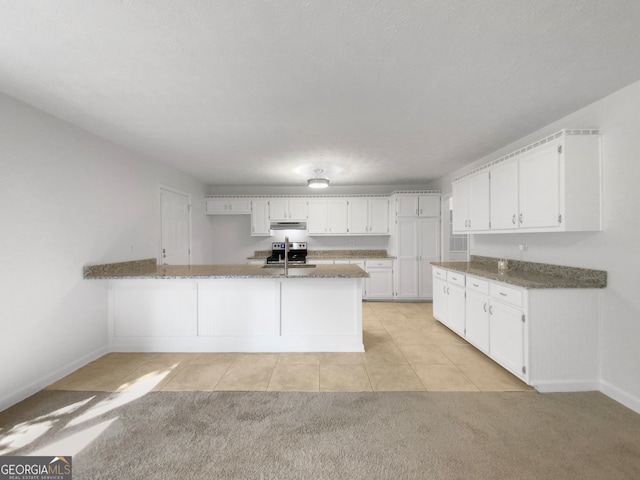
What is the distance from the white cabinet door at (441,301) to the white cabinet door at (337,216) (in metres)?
2.35

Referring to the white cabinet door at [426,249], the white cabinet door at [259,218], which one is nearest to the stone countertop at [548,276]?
the white cabinet door at [426,249]

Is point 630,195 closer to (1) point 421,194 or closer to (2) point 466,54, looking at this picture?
(2) point 466,54

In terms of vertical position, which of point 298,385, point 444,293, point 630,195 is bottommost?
point 298,385

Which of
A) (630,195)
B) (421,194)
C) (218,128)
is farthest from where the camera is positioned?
(421,194)

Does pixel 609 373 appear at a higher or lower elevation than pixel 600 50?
lower

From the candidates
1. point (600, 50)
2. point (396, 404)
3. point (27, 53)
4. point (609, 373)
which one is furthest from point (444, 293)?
point (27, 53)

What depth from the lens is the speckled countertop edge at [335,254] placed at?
6191 millimetres

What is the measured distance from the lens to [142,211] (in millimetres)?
3914

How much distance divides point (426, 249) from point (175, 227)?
488cm

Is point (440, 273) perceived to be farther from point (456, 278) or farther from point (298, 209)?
point (298, 209)

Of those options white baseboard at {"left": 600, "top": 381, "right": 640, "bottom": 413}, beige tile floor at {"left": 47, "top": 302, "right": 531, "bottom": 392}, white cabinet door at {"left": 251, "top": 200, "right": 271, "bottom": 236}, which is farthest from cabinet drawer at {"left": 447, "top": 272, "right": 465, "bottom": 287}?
white cabinet door at {"left": 251, "top": 200, "right": 271, "bottom": 236}

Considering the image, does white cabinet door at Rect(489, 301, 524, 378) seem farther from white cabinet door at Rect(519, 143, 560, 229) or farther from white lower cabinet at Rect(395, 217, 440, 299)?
white lower cabinet at Rect(395, 217, 440, 299)

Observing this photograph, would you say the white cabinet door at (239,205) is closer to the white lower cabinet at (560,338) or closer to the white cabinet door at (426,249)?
the white cabinet door at (426,249)

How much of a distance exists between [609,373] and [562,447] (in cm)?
108
